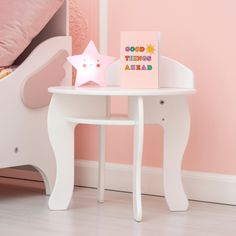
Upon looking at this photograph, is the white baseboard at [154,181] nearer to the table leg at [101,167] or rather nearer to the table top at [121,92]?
the table leg at [101,167]

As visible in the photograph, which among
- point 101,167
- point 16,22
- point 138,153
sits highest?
point 16,22

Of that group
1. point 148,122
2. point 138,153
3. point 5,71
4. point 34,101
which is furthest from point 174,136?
point 5,71

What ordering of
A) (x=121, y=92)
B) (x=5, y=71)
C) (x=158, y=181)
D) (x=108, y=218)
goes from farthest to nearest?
(x=158, y=181), (x=5, y=71), (x=108, y=218), (x=121, y=92)

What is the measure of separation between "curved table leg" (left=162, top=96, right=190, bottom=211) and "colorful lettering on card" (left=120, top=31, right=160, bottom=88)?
0.12 metres

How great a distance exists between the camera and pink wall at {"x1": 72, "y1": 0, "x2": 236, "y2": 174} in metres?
2.20

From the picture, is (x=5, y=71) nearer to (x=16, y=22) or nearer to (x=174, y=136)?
(x=16, y=22)

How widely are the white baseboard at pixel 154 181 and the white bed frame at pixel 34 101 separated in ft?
0.73

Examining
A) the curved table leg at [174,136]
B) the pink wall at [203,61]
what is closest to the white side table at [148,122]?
the curved table leg at [174,136]

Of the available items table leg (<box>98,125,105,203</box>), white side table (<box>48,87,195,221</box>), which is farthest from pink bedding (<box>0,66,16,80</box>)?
table leg (<box>98,125,105,203</box>)

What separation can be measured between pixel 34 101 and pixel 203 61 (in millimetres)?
656

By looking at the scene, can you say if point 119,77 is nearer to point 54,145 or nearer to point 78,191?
point 54,145

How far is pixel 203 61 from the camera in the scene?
2.26m

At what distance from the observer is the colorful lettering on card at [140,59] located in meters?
2.01

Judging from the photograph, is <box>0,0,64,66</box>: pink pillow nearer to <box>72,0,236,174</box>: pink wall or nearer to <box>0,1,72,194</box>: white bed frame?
<box>0,1,72,194</box>: white bed frame
